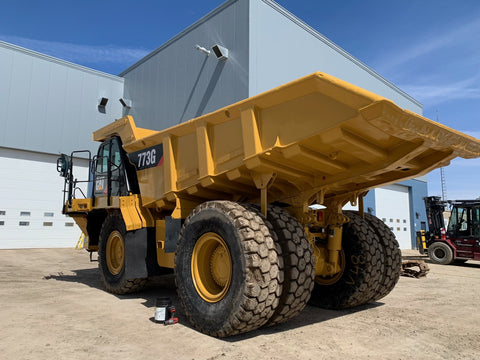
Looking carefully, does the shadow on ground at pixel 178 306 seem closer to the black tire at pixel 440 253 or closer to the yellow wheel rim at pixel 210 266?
the yellow wheel rim at pixel 210 266

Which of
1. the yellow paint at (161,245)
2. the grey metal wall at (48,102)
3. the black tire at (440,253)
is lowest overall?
the black tire at (440,253)

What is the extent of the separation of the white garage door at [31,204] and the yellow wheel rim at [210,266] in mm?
14996

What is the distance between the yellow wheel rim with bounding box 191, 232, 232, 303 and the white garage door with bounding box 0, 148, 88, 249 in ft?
49.2

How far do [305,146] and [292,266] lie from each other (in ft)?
4.17

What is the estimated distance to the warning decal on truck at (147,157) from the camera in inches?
223

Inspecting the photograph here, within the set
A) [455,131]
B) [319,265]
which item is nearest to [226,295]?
[319,265]

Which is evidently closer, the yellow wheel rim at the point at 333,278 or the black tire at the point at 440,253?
the yellow wheel rim at the point at 333,278

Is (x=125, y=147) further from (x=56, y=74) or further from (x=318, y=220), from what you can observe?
(x=56, y=74)

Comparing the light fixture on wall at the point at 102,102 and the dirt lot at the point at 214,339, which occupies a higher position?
the light fixture on wall at the point at 102,102

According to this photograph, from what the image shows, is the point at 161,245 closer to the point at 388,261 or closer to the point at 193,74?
the point at 388,261

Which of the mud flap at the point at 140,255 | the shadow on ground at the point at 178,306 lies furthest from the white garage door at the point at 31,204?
the mud flap at the point at 140,255

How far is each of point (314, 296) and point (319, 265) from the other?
0.86 metres

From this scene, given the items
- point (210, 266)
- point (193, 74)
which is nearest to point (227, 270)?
point (210, 266)

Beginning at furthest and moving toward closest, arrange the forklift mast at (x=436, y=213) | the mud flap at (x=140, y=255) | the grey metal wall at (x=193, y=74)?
1. the forklift mast at (x=436, y=213)
2. the grey metal wall at (x=193, y=74)
3. the mud flap at (x=140, y=255)
